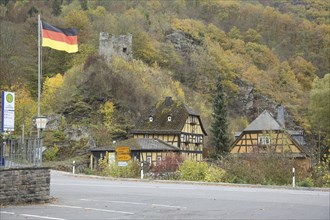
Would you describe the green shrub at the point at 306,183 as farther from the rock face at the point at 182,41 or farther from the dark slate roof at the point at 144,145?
the rock face at the point at 182,41

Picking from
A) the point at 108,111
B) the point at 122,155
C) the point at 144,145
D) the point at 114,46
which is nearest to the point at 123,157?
the point at 122,155

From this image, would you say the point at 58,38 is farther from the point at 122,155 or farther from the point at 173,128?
the point at 173,128

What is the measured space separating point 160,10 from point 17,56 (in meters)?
66.0

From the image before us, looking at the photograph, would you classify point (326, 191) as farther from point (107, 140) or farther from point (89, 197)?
point (107, 140)

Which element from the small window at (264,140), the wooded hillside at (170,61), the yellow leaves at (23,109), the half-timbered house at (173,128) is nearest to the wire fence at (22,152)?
the small window at (264,140)

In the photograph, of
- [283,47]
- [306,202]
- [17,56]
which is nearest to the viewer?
[306,202]

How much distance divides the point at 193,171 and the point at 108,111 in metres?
35.0

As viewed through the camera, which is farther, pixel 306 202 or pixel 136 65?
pixel 136 65

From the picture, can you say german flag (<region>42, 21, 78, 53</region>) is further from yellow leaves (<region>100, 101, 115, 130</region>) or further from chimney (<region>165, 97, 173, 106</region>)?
chimney (<region>165, 97, 173, 106</region>)

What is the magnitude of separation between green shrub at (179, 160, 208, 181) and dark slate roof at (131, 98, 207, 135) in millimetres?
28928

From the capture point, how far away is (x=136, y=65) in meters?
76.7

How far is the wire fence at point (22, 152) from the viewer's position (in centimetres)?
1841

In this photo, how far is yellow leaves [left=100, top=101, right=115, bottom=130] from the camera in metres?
63.6

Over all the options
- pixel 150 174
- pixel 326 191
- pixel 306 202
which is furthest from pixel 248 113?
pixel 306 202
